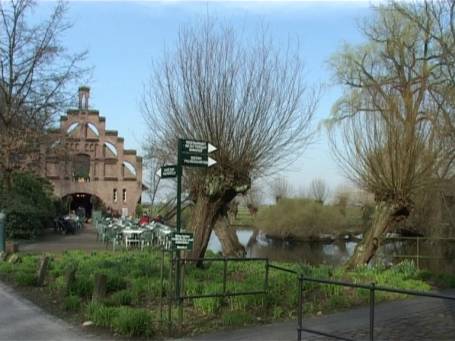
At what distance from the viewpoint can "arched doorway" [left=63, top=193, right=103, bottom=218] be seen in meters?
64.1

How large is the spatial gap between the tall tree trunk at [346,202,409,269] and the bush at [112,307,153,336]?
Answer: 10.6 metres

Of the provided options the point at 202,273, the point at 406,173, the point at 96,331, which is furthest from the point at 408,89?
the point at 96,331

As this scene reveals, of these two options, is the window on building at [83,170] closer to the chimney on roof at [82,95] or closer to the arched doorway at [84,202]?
the arched doorway at [84,202]

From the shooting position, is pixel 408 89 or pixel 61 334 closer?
pixel 61 334

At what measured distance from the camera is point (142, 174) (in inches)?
2611

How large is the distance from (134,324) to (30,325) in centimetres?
204

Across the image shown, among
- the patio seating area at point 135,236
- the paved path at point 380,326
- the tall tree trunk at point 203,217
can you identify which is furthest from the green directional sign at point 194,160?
the patio seating area at point 135,236

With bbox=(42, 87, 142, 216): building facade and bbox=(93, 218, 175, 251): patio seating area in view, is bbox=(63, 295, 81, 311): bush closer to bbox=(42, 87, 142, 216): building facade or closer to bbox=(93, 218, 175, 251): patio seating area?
bbox=(93, 218, 175, 251): patio seating area

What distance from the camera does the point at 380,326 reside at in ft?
32.8

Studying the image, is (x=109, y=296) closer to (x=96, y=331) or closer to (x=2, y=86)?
(x=96, y=331)

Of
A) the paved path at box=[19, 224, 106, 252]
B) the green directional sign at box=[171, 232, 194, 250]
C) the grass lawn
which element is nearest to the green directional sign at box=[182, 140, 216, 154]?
the green directional sign at box=[171, 232, 194, 250]

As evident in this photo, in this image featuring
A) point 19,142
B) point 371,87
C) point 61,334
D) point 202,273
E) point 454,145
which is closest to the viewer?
point 61,334

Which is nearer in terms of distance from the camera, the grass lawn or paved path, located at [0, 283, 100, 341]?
paved path, located at [0, 283, 100, 341]

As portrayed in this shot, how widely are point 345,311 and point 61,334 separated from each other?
5.11m
